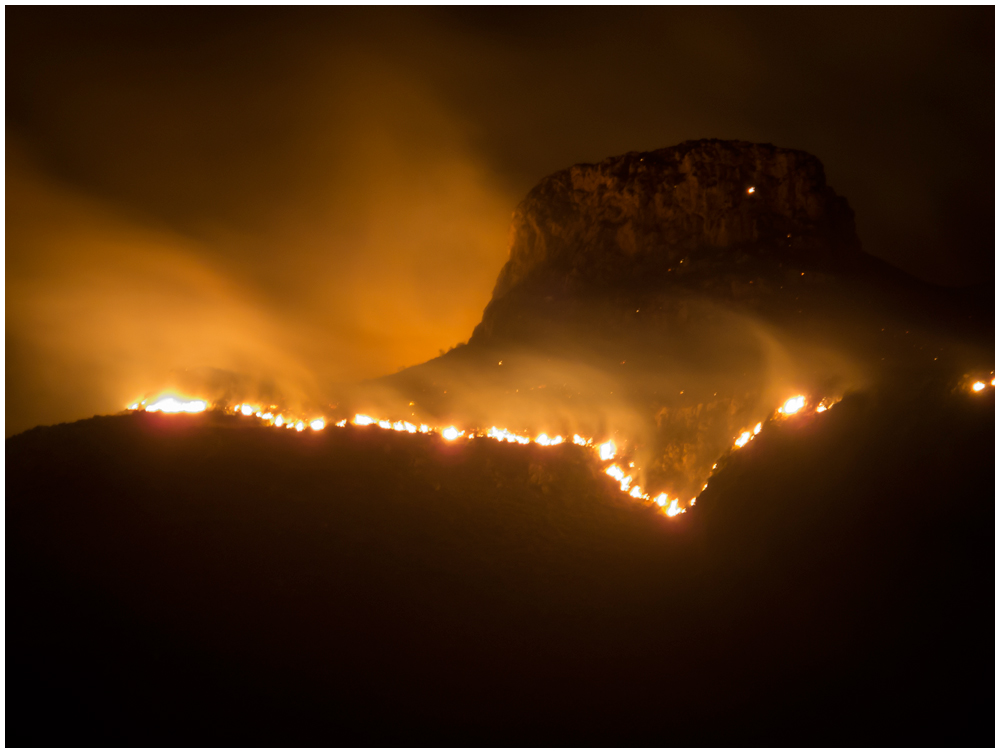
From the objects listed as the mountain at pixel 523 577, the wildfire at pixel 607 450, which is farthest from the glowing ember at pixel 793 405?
the wildfire at pixel 607 450

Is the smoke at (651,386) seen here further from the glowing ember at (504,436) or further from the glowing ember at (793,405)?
the glowing ember at (504,436)

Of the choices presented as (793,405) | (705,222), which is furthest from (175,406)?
(705,222)

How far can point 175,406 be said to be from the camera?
48.4ft

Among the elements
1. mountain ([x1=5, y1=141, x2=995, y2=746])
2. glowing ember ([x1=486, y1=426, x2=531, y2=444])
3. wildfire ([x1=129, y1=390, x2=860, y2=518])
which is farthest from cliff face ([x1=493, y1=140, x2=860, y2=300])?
glowing ember ([x1=486, y1=426, x2=531, y2=444])

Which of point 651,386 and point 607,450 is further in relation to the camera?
point 651,386

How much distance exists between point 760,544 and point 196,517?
1173cm

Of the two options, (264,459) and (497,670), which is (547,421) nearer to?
(264,459)

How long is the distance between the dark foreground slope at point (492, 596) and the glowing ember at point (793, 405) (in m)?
1.21

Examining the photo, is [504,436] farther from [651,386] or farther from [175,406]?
[175,406]

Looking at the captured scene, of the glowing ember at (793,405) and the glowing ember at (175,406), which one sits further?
the glowing ember at (175,406)

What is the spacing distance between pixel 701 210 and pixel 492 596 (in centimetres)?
2455

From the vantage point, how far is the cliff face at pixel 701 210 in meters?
25.8

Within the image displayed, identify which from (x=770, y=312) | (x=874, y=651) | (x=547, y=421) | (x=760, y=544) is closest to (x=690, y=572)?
(x=760, y=544)

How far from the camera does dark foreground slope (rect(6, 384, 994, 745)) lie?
674cm
